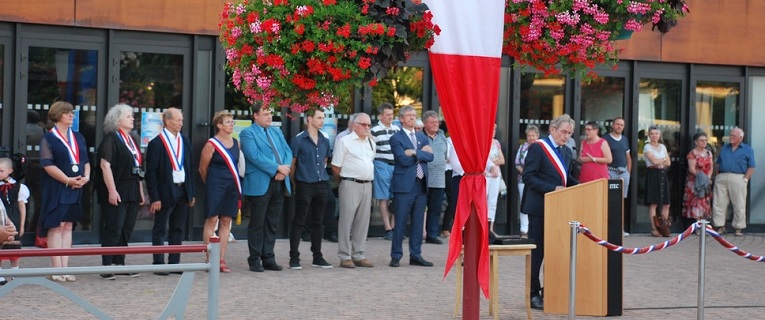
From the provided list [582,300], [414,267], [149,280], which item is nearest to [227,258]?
[414,267]

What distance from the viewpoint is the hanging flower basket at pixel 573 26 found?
794 cm

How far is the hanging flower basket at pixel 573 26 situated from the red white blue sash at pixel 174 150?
5.78 meters

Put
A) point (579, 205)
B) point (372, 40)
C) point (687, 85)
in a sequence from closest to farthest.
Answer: point (372, 40) → point (579, 205) → point (687, 85)

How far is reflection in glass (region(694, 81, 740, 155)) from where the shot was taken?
20672 mm

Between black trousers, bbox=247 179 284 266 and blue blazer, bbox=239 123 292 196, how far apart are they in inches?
4.1

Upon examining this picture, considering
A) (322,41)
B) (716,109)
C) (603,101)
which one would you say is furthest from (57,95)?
(716,109)

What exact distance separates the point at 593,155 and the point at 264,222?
21.6ft

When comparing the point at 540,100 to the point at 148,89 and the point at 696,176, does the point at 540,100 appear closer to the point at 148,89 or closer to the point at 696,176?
the point at 696,176

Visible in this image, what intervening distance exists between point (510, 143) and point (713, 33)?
4.26 meters

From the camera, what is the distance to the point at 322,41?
23.4 feet

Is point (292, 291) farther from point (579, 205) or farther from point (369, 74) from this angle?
point (369, 74)

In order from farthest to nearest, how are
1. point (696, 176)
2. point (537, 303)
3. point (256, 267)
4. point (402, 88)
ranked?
point (696, 176), point (402, 88), point (256, 267), point (537, 303)

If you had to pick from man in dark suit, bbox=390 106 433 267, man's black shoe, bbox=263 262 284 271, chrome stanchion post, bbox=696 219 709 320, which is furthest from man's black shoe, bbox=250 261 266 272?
chrome stanchion post, bbox=696 219 709 320

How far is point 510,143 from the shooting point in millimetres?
19031
